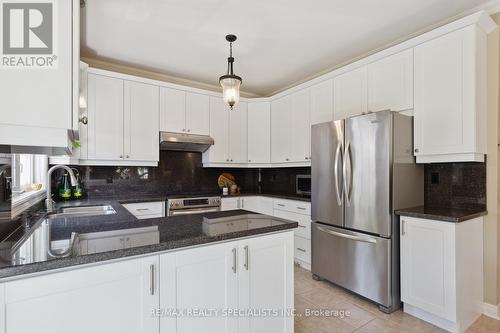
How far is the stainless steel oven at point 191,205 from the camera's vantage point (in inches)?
135

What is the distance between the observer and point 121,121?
3.36 m

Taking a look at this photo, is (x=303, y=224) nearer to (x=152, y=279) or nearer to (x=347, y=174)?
(x=347, y=174)

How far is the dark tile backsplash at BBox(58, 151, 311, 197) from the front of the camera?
11.5 ft

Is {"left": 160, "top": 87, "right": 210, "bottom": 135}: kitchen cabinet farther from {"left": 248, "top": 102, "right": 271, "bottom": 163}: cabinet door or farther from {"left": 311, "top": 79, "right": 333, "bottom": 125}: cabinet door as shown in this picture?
{"left": 311, "top": 79, "right": 333, "bottom": 125}: cabinet door

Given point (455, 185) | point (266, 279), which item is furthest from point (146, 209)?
point (455, 185)

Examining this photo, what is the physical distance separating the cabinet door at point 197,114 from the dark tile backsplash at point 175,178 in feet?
1.59

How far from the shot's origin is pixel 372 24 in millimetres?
2574

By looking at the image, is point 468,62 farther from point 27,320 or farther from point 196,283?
point 27,320

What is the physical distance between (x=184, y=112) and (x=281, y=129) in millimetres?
1420

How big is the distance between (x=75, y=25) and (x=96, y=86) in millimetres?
2492

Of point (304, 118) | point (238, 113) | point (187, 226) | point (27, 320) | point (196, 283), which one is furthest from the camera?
point (238, 113)

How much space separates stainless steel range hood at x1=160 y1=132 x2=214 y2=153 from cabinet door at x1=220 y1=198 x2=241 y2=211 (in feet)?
2.75

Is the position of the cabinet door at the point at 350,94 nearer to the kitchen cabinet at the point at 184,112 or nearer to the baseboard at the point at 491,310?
the kitchen cabinet at the point at 184,112

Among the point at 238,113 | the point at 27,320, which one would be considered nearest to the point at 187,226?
the point at 27,320
